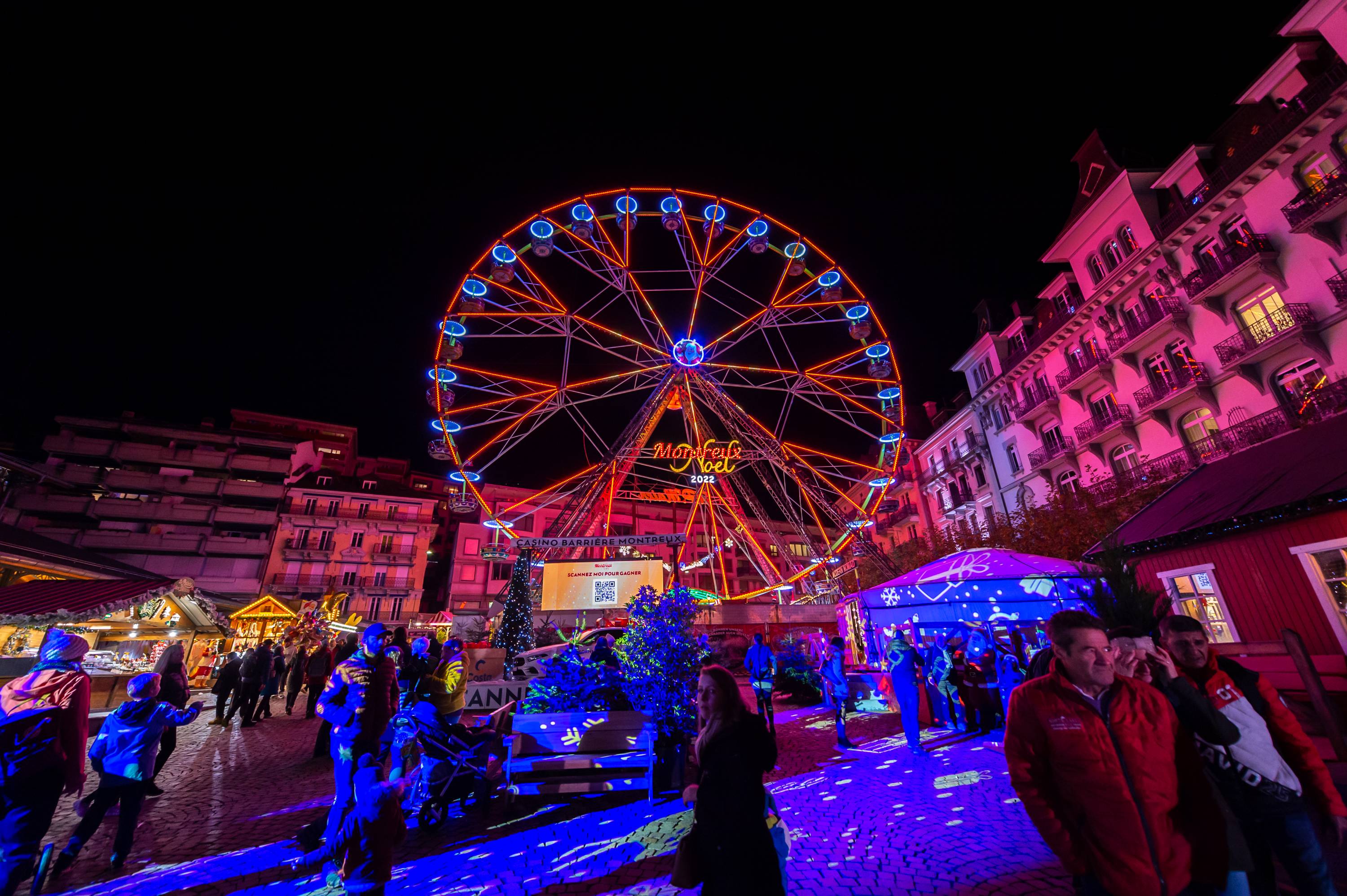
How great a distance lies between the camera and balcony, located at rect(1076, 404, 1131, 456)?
22.2 m

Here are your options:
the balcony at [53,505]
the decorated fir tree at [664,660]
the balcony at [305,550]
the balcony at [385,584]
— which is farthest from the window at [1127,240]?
the balcony at [53,505]

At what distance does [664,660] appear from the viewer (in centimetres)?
676

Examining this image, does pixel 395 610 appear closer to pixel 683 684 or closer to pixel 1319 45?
pixel 683 684

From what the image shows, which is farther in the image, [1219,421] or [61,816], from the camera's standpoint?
[1219,421]

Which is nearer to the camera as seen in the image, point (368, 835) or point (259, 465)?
point (368, 835)

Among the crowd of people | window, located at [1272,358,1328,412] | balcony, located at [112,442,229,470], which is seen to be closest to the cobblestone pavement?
the crowd of people

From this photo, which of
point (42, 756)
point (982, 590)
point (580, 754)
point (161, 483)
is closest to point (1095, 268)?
point (982, 590)

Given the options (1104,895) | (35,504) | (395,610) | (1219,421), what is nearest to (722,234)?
(1219,421)

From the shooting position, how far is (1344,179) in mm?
14625

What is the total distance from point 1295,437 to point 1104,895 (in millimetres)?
14447

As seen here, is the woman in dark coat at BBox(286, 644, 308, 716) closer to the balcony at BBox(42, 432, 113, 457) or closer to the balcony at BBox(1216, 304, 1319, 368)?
the balcony at BBox(1216, 304, 1319, 368)

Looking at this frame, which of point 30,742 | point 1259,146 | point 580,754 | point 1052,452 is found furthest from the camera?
point 1052,452

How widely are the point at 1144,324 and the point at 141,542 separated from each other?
202ft

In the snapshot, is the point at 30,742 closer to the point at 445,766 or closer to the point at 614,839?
the point at 445,766
